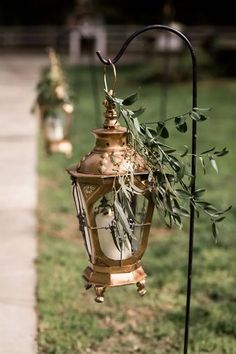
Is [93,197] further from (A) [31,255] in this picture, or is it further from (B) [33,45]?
(B) [33,45]

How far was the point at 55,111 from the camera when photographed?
5910 mm

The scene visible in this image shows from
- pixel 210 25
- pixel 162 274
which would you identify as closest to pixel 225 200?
pixel 162 274

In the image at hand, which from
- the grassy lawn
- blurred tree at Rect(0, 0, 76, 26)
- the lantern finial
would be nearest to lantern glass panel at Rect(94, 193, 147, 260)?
the lantern finial

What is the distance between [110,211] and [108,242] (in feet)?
0.36

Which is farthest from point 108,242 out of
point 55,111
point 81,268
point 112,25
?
point 112,25

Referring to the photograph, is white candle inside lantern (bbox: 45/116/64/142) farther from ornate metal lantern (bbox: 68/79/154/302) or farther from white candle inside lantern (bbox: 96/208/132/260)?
white candle inside lantern (bbox: 96/208/132/260)

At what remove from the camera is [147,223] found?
9.05 feet

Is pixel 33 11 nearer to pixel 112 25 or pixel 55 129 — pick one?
pixel 112 25

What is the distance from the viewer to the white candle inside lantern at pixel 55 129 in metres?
5.99

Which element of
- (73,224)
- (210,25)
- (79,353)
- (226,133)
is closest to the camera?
(79,353)

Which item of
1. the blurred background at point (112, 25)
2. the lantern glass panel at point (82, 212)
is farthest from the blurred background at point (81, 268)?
the blurred background at point (112, 25)

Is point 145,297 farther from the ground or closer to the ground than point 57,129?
closer to the ground

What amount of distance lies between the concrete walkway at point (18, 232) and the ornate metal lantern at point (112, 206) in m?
1.18

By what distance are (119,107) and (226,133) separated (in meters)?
9.70
